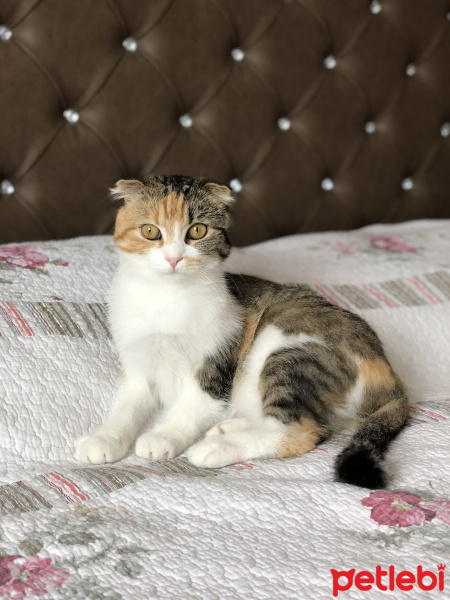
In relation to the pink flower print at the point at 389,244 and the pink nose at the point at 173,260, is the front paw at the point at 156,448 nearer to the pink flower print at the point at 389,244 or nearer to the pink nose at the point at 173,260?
the pink nose at the point at 173,260

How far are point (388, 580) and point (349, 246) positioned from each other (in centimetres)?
124

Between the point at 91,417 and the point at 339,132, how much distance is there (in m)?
1.29

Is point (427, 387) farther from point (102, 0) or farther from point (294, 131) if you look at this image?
point (102, 0)

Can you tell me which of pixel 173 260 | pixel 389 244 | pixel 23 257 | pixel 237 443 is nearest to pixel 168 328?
pixel 173 260

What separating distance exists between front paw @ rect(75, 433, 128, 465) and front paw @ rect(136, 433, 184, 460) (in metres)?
0.03

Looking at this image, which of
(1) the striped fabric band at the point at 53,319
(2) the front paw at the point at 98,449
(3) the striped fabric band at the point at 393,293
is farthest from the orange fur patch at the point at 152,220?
(3) the striped fabric band at the point at 393,293

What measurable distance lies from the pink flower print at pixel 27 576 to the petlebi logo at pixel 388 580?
0.32 m

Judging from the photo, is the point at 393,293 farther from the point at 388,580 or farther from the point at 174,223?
the point at 388,580

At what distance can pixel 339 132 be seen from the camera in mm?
2092

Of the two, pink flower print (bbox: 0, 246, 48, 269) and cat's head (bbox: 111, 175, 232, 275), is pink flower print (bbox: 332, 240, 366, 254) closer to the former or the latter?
cat's head (bbox: 111, 175, 232, 275)

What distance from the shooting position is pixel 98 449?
1092 millimetres

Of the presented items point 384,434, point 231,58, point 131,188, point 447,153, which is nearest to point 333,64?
point 231,58

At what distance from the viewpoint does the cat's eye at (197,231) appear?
1.19 meters

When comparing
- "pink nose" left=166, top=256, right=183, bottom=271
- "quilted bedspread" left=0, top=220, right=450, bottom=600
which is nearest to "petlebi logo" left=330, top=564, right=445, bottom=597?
"quilted bedspread" left=0, top=220, right=450, bottom=600
